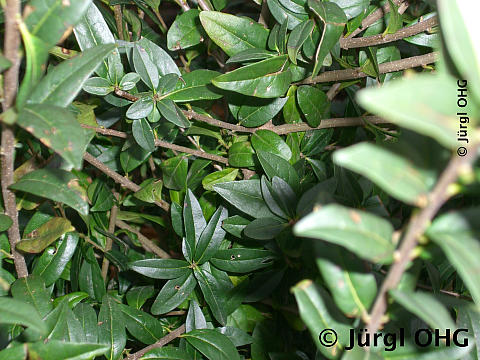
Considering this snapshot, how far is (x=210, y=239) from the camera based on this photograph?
0.77 meters

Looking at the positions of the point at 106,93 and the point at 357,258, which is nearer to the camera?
the point at 357,258

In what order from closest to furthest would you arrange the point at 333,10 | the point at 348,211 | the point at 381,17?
the point at 348,211 → the point at 333,10 → the point at 381,17

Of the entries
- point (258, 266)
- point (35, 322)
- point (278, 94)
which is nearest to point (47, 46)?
point (35, 322)

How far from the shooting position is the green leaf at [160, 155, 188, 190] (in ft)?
2.60

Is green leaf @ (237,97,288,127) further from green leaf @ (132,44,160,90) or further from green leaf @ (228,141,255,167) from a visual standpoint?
green leaf @ (132,44,160,90)

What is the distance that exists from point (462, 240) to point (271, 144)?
0.48 m

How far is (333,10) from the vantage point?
0.60 m

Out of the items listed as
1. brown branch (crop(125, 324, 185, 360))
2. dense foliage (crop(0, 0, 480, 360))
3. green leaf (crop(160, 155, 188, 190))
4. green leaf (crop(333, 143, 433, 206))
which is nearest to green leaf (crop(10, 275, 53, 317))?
dense foliage (crop(0, 0, 480, 360))

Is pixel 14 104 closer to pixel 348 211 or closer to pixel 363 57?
pixel 348 211

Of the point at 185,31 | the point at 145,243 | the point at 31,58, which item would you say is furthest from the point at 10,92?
the point at 145,243

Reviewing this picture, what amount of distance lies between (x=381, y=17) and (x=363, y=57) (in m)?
0.07

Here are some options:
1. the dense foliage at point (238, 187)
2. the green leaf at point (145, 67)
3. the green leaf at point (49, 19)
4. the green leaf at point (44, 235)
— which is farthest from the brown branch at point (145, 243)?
the green leaf at point (49, 19)

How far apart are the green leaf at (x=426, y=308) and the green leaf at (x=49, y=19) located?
332 millimetres

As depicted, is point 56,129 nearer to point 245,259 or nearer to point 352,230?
point 352,230
